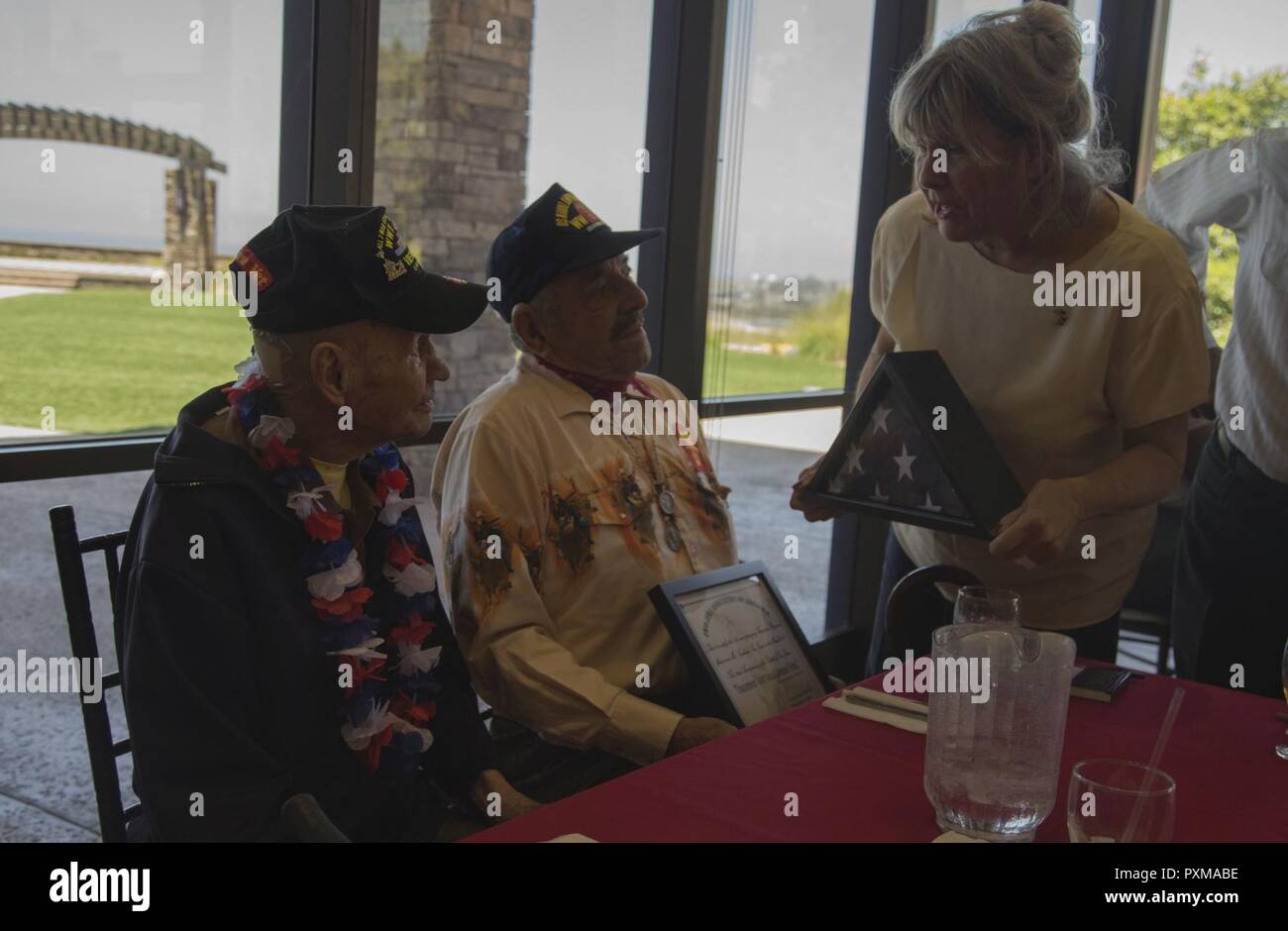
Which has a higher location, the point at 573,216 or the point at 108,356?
the point at 573,216

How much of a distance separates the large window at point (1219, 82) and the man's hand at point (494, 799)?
4363 mm

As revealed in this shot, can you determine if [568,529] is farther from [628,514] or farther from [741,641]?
[741,641]

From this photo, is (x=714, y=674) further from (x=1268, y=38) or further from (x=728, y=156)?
(x=1268, y=38)

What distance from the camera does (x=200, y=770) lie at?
142 centimetres

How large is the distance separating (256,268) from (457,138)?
131cm

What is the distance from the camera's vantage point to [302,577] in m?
1.57

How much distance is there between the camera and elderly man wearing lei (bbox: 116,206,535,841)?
1414 mm

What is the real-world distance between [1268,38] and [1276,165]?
3288 mm

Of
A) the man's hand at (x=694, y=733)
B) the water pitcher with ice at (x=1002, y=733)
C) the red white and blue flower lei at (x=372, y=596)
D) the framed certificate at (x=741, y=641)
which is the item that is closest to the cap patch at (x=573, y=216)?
the red white and blue flower lei at (x=372, y=596)

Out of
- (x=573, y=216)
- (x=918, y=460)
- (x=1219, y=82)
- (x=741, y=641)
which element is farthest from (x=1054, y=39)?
(x=1219, y=82)

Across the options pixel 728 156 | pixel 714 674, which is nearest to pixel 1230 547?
pixel 714 674

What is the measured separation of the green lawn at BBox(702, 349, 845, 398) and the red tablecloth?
1.84 metres

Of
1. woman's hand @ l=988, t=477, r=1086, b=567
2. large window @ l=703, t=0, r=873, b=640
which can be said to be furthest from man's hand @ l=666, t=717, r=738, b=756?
large window @ l=703, t=0, r=873, b=640

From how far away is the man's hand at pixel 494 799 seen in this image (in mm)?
1690
